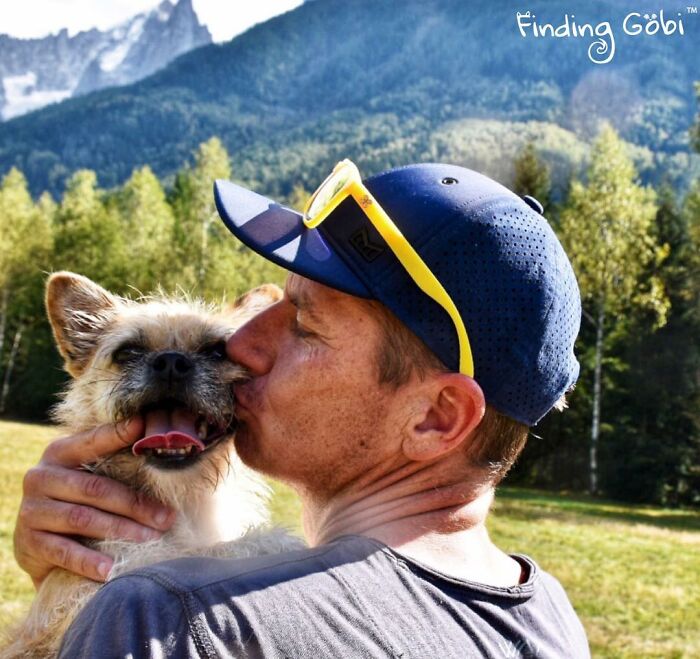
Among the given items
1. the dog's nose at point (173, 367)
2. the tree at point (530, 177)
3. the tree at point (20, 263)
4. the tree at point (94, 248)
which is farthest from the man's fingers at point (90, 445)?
the tree at point (20, 263)

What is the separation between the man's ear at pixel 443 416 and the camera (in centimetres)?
223

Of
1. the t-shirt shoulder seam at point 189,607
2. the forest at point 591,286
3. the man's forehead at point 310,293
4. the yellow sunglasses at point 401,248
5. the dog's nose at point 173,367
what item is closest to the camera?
the t-shirt shoulder seam at point 189,607

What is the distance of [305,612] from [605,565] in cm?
1300

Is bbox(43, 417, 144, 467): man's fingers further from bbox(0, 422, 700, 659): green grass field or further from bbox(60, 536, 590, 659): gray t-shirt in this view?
bbox(0, 422, 700, 659): green grass field

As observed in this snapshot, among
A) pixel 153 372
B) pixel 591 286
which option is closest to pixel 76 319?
pixel 153 372

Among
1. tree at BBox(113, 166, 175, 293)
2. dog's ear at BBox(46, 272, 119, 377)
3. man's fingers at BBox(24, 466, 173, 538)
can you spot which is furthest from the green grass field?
tree at BBox(113, 166, 175, 293)

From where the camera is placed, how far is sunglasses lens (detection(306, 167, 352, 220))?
7.84 ft

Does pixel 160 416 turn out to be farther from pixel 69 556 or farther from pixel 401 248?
pixel 401 248

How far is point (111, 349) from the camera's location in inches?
154

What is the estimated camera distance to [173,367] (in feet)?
11.7

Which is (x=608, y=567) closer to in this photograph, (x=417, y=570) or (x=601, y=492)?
(x=417, y=570)

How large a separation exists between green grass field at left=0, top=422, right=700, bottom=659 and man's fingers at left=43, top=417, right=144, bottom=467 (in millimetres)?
1737

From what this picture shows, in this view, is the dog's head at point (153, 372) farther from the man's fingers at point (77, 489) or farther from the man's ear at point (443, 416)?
the man's ear at point (443, 416)

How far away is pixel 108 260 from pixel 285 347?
1825 inches
